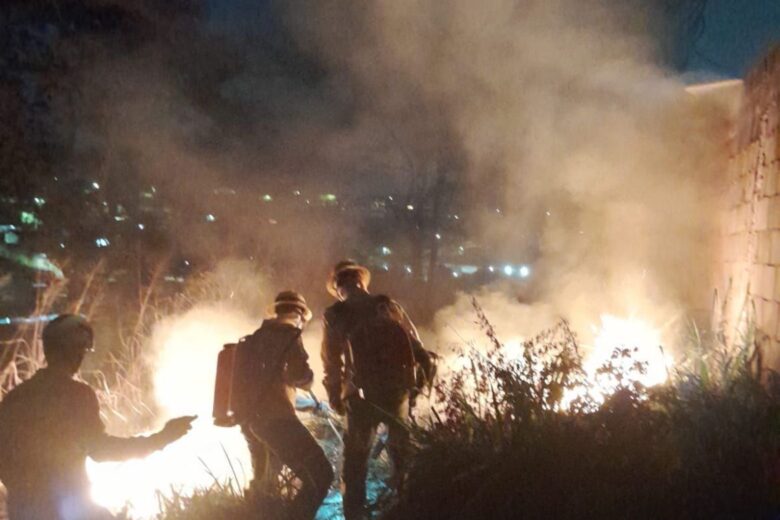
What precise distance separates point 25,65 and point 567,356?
8.21 m

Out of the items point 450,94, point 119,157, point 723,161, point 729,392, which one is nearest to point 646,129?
point 723,161

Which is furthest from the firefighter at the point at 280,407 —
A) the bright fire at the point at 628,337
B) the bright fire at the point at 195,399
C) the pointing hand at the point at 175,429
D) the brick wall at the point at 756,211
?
the bright fire at the point at 628,337

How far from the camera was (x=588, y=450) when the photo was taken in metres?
3.69

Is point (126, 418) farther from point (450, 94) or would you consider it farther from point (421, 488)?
point (450, 94)

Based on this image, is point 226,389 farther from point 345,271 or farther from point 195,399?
point 195,399

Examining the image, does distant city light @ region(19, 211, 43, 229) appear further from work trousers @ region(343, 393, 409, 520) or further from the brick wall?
the brick wall

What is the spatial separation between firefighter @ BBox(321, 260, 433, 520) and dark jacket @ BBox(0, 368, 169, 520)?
1670 millimetres

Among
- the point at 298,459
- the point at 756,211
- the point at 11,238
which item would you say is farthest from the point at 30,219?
the point at 756,211

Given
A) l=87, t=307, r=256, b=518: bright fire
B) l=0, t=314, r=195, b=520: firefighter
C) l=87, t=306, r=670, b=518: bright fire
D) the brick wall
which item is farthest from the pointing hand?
the brick wall

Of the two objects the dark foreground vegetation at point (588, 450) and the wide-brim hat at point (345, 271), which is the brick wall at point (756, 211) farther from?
the wide-brim hat at point (345, 271)

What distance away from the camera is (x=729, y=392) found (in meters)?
4.27

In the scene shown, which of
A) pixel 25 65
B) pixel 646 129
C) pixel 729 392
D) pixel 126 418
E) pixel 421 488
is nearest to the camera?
pixel 421 488

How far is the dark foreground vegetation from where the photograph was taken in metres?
3.43

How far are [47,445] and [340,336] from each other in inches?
73.0
